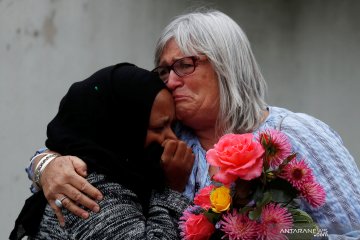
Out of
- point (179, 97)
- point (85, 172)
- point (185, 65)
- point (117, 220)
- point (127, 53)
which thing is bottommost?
point (127, 53)

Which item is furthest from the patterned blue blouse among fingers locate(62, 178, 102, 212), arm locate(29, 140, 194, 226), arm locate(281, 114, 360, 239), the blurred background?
the blurred background

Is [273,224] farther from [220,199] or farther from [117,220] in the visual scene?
[117,220]

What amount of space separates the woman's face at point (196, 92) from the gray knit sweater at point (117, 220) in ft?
1.55

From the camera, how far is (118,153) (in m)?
2.88

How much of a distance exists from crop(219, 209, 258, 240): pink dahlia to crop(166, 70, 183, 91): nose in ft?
2.72

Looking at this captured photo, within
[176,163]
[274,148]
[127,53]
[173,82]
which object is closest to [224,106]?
[173,82]

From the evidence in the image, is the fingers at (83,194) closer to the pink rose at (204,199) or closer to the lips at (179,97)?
the pink rose at (204,199)

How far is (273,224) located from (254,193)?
5.1 inches

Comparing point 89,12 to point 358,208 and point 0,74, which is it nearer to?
point 0,74

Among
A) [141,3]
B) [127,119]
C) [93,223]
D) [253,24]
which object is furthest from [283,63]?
[93,223]

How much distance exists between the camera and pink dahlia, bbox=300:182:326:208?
2535 millimetres

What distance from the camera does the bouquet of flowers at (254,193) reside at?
95.0 inches

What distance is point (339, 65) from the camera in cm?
529

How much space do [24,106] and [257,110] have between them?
2.31m
